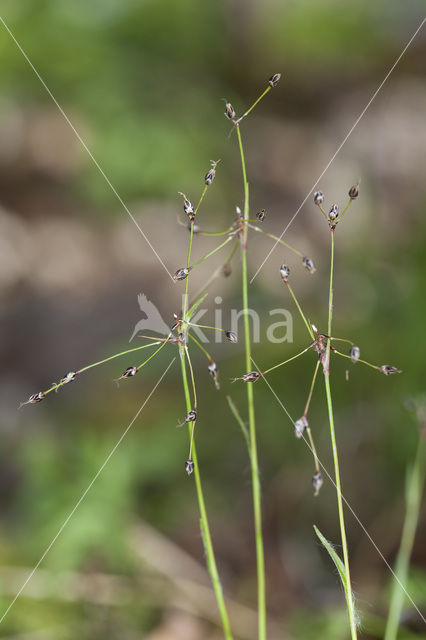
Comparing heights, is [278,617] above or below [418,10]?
below

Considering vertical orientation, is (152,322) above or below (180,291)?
below

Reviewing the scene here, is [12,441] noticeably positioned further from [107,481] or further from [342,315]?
[342,315]

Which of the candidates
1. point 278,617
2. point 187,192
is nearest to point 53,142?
point 187,192

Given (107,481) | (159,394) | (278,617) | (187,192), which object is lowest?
(278,617)

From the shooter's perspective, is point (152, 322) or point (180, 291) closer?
point (152, 322)

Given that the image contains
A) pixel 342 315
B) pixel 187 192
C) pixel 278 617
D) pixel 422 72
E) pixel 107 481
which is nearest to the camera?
pixel 278 617

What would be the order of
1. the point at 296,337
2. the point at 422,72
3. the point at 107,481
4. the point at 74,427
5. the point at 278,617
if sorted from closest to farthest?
the point at 278,617, the point at 107,481, the point at 296,337, the point at 74,427, the point at 422,72

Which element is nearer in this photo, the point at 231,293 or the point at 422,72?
the point at 231,293
